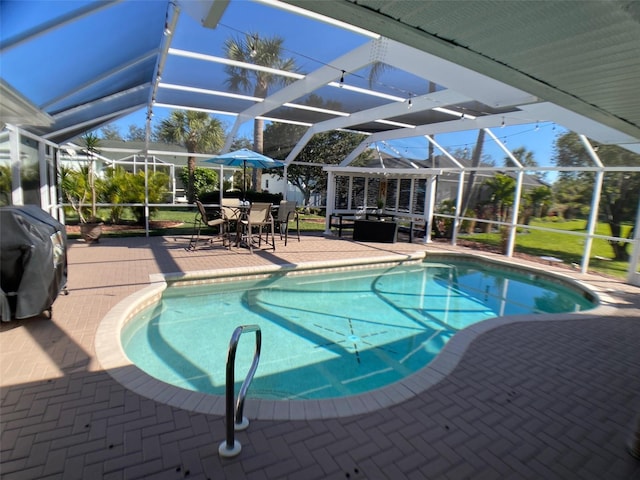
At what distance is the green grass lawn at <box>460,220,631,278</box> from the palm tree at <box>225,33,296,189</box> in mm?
8188

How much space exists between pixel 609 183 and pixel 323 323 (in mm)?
9236

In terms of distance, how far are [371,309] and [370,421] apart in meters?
3.73

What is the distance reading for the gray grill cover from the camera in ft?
12.3

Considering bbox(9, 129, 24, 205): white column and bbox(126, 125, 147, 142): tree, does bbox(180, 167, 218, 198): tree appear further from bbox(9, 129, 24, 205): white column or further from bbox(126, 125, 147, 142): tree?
bbox(9, 129, 24, 205): white column

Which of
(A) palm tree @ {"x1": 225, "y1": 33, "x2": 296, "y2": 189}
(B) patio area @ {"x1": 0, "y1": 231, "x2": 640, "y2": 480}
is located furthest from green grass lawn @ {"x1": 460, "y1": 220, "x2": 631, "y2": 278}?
(A) palm tree @ {"x1": 225, "y1": 33, "x2": 296, "y2": 189}

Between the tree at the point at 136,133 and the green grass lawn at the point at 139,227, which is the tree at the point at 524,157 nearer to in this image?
the green grass lawn at the point at 139,227

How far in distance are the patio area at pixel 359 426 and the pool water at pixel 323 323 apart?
97 cm

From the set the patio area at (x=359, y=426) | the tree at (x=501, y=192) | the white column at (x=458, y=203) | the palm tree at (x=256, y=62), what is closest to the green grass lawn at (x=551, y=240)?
the tree at (x=501, y=192)

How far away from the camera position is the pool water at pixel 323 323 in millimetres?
4129

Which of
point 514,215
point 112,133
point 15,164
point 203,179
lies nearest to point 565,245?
point 514,215

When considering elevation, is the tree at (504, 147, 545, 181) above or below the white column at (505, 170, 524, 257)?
above

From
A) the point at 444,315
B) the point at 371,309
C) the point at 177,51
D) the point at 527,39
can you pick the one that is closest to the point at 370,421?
the point at 527,39

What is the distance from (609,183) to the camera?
947cm

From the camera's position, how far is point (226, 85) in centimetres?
813
